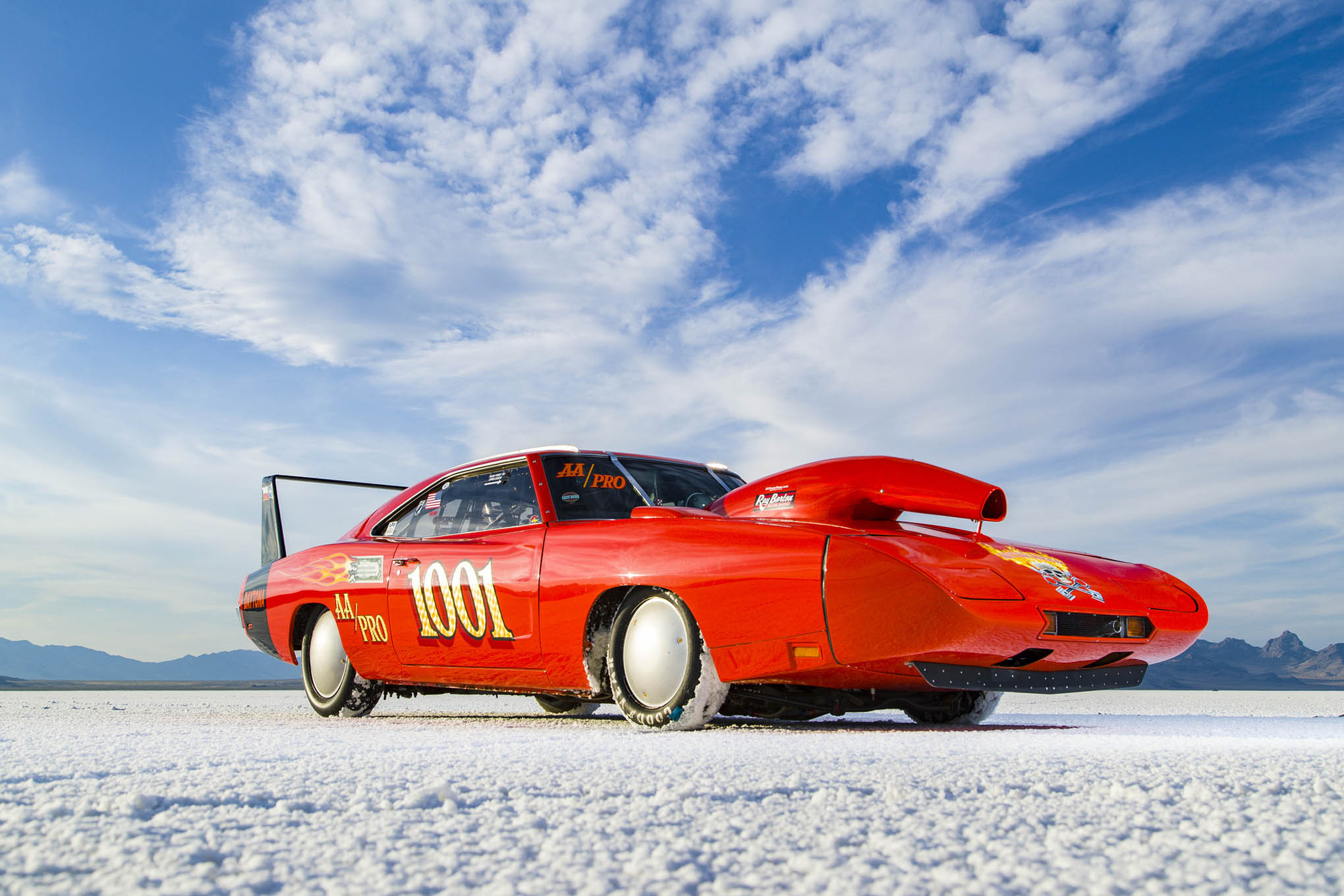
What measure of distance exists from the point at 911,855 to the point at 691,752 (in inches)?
51.5

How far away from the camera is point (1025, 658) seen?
3.57 metres

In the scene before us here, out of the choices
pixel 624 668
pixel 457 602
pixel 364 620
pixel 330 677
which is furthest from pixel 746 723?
pixel 330 677

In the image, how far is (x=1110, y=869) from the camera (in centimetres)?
156

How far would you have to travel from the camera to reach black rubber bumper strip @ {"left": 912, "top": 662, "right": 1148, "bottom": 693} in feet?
11.3

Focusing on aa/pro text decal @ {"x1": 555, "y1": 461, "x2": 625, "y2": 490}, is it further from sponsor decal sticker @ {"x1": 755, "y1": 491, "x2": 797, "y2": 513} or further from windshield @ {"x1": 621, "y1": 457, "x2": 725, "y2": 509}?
sponsor decal sticker @ {"x1": 755, "y1": 491, "x2": 797, "y2": 513}

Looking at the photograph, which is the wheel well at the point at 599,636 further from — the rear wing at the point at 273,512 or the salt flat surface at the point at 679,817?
the rear wing at the point at 273,512

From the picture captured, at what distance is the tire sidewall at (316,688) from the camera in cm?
566

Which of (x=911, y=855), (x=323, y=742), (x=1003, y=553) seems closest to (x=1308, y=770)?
(x=1003, y=553)

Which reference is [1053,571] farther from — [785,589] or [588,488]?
[588,488]

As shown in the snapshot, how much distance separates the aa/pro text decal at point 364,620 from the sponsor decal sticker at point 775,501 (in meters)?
2.25

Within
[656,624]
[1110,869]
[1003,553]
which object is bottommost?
[1110,869]

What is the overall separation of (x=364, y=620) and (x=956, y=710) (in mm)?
3082

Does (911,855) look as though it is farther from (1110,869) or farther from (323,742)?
(323,742)

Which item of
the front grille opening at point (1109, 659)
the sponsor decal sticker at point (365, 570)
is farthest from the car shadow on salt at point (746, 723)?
the sponsor decal sticker at point (365, 570)
